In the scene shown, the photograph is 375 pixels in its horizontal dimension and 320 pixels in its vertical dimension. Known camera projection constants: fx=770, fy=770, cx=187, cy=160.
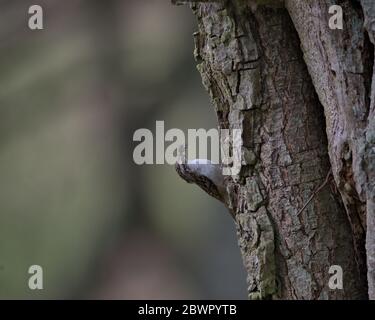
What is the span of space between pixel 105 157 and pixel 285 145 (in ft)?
6.35

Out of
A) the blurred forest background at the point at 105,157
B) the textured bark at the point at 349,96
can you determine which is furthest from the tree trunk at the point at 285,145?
the blurred forest background at the point at 105,157

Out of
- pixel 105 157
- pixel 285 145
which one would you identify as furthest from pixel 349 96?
pixel 105 157

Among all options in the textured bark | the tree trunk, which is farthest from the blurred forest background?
the textured bark

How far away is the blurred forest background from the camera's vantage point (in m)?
3.42

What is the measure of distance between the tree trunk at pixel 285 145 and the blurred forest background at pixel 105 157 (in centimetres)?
178

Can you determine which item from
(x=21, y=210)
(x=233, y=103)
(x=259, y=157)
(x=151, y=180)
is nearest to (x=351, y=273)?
(x=259, y=157)

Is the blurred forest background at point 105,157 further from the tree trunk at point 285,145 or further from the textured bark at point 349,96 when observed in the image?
the textured bark at point 349,96

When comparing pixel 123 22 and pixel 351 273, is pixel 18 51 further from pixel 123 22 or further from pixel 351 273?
pixel 351 273

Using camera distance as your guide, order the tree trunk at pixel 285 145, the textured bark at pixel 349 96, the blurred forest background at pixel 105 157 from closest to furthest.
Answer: the textured bark at pixel 349 96, the tree trunk at pixel 285 145, the blurred forest background at pixel 105 157

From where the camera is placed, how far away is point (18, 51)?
11.3 ft

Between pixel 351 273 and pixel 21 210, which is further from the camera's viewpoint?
pixel 21 210

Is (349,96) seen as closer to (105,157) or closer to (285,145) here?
(285,145)

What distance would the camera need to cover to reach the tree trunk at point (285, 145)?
1.48 metres

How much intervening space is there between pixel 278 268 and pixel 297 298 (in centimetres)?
7
